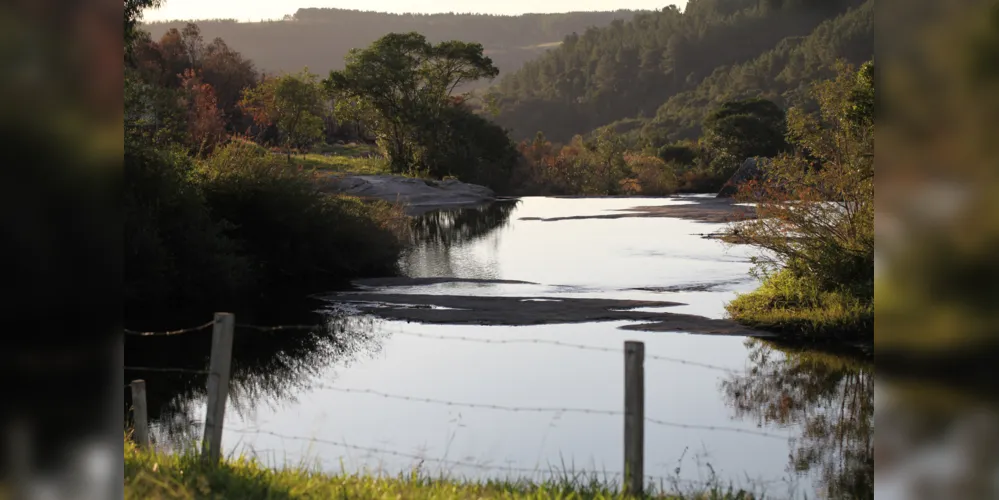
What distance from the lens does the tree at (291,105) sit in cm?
5991

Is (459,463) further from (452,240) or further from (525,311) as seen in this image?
(452,240)

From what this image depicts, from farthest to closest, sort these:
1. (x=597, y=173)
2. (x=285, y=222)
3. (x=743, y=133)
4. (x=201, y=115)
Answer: (x=743, y=133) → (x=597, y=173) → (x=201, y=115) → (x=285, y=222)

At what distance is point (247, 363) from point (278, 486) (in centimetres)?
767

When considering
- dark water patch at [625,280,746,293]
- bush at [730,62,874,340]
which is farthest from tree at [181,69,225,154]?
bush at [730,62,874,340]

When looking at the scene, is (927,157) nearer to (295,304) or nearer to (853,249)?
(853,249)

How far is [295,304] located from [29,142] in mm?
16323

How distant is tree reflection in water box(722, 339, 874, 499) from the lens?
8.16 metres

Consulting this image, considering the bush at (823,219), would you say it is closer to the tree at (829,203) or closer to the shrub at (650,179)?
the tree at (829,203)

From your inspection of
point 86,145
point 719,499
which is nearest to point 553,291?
point 719,499

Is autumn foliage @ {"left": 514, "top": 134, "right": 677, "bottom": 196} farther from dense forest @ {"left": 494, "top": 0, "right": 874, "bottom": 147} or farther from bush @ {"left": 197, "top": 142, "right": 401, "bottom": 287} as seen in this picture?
bush @ {"left": 197, "top": 142, "right": 401, "bottom": 287}

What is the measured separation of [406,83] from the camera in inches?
2628

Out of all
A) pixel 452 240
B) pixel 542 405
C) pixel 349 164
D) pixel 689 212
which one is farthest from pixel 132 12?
pixel 349 164

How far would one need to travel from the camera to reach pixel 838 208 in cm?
1605

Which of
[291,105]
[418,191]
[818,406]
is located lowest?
[818,406]
